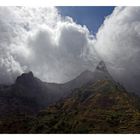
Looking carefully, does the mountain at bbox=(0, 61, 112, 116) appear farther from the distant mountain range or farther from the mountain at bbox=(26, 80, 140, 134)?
the mountain at bbox=(26, 80, 140, 134)

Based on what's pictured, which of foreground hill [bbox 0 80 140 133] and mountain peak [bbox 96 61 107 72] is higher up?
mountain peak [bbox 96 61 107 72]

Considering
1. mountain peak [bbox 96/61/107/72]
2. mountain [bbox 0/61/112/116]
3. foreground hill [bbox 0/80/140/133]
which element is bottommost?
foreground hill [bbox 0/80/140/133]

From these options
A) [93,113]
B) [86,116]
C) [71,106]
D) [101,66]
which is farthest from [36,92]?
[101,66]

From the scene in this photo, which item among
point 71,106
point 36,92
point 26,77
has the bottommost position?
point 71,106

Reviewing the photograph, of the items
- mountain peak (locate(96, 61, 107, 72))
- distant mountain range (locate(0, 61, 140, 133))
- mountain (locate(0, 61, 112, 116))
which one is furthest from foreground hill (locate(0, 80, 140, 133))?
mountain peak (locate(96, 61, 107, 72))

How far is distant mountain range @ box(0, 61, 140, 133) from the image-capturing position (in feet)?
20.2

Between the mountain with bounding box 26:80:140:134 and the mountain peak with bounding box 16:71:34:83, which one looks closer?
the mountain with bounding box 26:80:140:134

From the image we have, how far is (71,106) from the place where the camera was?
6.36m

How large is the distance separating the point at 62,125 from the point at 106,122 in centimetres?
79

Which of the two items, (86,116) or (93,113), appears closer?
(93,113)

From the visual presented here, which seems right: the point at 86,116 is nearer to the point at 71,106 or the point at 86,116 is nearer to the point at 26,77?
the point at 71,106

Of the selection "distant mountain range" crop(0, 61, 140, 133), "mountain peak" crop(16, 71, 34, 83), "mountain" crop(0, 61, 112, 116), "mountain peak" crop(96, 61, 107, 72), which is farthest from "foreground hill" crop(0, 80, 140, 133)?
"mountain peak" crop(16, 71, 34, 83)
